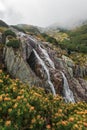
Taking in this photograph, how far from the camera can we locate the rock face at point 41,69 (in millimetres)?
44156

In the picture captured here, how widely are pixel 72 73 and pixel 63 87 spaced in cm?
Answer: 1212

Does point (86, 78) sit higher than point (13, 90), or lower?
lower

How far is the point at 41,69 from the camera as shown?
155 feet

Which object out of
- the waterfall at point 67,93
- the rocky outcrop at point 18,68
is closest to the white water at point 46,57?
the waterfall at point 67,93

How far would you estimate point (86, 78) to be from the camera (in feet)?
214

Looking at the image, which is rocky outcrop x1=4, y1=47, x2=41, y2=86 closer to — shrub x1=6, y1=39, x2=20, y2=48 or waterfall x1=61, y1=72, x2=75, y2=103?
shrub x1=6, y1=39, x2=20, y2=48

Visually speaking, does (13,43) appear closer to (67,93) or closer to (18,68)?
(18,68)

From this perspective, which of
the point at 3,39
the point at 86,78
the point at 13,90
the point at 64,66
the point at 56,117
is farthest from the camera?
the point at 86,78

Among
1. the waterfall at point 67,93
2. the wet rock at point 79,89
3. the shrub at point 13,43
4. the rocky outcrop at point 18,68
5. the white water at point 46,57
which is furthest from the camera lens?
the wet rock at point 79,89

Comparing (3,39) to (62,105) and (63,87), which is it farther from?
(62,105)

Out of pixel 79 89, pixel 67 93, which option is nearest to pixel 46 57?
pixel 79 89

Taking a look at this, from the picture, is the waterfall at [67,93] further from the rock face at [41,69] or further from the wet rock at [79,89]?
the wet rock at [79,89]

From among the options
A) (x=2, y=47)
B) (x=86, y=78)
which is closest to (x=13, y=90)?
(x=2, y=47)

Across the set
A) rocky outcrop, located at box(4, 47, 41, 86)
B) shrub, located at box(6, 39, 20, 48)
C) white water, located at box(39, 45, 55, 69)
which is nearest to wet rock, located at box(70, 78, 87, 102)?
white water, located at box(39, 45, 55, 69)
